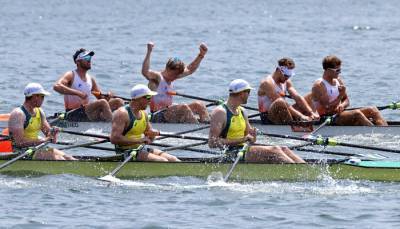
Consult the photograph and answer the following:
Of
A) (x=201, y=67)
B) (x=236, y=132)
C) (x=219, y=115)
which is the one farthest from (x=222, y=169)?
(x=201, y=67)

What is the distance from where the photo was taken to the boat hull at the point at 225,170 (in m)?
16.5

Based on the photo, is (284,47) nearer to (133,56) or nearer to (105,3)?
(133,56)

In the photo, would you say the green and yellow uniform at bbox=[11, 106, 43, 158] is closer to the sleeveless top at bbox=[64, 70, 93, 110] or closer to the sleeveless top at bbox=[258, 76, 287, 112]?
the sleeveless top at bbox=[64, 70, 93, 110]

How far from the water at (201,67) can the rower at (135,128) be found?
1.58 ft

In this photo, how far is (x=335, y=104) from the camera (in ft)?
69.6

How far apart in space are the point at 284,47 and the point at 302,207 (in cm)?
3222

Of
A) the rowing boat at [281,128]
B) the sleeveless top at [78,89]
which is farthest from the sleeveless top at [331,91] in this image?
the sleeveless top at [78,89]

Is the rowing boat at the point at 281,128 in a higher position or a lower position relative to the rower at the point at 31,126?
lower

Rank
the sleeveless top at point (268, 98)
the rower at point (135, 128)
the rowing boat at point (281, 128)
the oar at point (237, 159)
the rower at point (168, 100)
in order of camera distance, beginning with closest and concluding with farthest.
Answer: the oar at point (237, 159) → the rower at point (135, 128) → the sleeveless top at point (268, 98) → the rowing boat at point (281, 128) → the rower at point (168, 100)

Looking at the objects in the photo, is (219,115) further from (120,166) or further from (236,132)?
(120,166)

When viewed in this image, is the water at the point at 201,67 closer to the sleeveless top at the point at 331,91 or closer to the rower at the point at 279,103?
the sleeveless top at the point at 331,91

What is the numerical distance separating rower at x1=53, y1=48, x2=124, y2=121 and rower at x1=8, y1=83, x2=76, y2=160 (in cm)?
416

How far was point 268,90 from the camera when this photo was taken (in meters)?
20.8

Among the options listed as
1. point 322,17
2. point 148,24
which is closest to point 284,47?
point 148,24
